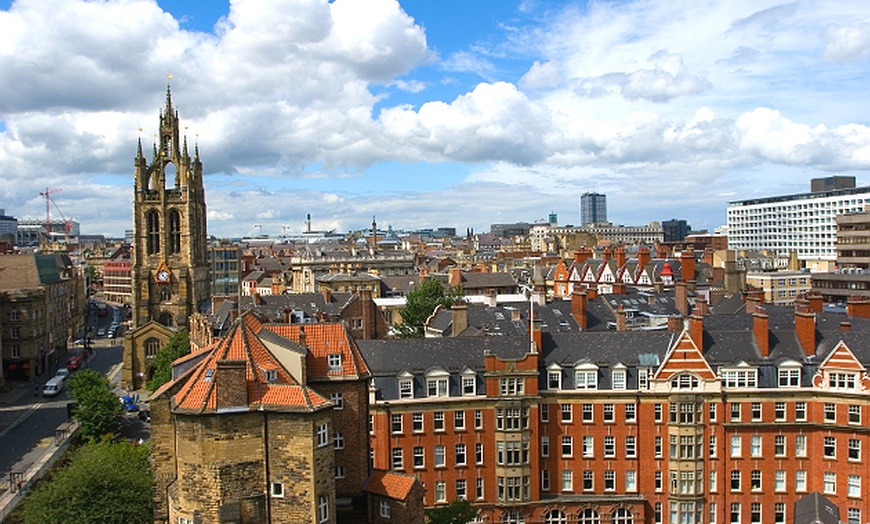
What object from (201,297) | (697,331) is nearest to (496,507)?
(697,331)

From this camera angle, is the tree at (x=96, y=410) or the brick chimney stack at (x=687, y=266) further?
the brick chimney stack at (x=687, y=266)

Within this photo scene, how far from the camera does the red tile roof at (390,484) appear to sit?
41.3m

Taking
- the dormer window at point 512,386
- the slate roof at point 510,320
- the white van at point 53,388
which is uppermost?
the slate roof at point 510,320

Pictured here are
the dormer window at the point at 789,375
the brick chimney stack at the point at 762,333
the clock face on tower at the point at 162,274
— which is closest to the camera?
the dormer window at the point at 789,375

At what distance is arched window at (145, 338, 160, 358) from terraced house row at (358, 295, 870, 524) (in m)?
55.6

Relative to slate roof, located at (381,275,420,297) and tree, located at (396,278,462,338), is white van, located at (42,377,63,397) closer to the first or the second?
tree, located at (396,278,462,338)

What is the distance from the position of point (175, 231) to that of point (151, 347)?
1832cm

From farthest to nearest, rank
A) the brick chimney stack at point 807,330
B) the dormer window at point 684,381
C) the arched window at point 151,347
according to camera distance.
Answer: the arched window at point 151,347, the brick chimney stack at point 807,330, the dormer window at point 684,381

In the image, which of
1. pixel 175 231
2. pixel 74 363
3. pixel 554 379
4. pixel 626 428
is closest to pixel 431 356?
pixel 554 379

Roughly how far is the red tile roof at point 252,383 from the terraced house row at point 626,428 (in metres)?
18.3

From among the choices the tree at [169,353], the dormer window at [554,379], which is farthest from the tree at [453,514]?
the tree at [169,353]

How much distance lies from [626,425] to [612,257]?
69.6m

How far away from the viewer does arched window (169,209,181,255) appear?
112 meters

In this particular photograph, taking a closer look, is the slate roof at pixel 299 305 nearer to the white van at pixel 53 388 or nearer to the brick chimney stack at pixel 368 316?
the brick chimney stack at pixel 368 316
